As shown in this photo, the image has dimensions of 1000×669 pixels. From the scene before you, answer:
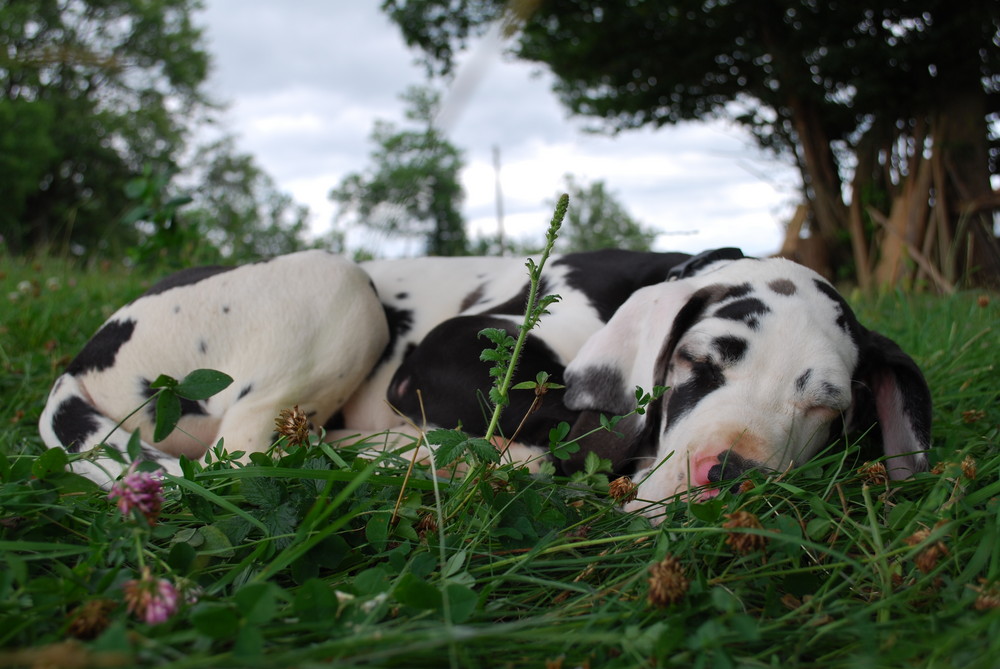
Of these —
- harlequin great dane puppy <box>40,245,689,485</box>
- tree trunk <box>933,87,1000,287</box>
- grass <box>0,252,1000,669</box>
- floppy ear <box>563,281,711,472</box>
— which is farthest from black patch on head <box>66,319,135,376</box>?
tree trunk <box>933,87,1000,287</box>

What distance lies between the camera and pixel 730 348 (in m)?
2.11

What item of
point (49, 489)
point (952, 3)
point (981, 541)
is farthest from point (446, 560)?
point (952, 3)

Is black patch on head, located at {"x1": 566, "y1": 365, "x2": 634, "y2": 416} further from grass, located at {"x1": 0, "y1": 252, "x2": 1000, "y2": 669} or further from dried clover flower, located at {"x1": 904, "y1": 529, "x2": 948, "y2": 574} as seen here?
dried clover flower, located at {"x1": 904, "y1": 529, "x2": 948, "y2": 574}

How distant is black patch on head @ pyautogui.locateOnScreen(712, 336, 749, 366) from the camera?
2100 millimetres

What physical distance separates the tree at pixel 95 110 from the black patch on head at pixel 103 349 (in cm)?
2563

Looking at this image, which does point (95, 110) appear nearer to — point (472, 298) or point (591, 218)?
point (591, 218)

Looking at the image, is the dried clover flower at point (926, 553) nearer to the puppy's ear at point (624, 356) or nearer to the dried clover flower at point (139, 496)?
the puppy's ear at point (624, 356)

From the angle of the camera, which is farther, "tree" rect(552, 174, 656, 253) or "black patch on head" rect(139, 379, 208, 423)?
"tree" rect(552, 174, 656, 253)

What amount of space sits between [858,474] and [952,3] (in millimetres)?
8947

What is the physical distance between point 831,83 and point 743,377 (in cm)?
948

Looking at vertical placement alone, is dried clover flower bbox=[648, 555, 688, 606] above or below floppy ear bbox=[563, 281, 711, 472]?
below

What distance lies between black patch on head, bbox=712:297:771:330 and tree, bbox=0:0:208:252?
2736 centimetres

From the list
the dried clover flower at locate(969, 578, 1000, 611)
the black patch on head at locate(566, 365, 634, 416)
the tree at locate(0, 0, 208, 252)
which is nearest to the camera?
the dried clover flower at locate(969, 578, 1000, 611)

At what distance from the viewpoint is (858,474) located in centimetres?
185
